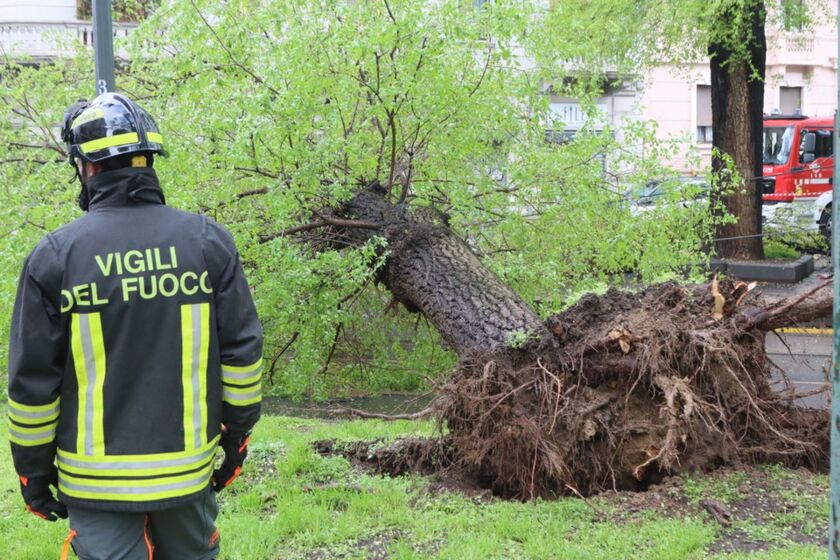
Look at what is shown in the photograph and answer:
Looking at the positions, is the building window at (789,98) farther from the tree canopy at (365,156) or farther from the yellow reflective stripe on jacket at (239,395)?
the yellow reflective stripe on jacket at (239,395)

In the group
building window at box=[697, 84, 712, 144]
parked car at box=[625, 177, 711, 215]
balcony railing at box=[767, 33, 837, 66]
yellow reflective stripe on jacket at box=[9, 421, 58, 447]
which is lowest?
yellow reflective stripe on jacket at box=[9, 421, 58, 447]

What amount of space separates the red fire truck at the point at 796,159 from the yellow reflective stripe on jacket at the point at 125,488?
19.0 meters

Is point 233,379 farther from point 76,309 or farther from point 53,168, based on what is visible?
point 53,168

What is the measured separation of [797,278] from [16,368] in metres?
14.1

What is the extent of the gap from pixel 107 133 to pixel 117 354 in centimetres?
70

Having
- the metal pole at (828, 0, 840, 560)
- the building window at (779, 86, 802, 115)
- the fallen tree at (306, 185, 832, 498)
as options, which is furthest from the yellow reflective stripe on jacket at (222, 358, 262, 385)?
the building window at (779, 86, 802, 115)

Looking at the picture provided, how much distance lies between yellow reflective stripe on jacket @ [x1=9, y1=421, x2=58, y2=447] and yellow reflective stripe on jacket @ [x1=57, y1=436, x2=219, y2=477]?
0.24ft

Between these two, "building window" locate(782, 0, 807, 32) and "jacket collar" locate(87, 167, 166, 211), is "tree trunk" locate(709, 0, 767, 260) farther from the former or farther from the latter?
"jacket collar" locate(87, 167, 166, 211)

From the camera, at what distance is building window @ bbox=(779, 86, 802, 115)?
1417 inches

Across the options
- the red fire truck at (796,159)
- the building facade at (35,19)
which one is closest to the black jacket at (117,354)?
the red fire truck at (796,159)

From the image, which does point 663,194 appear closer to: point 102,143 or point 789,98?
point 102,143

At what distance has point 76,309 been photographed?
2707mm

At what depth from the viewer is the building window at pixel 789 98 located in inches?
1417

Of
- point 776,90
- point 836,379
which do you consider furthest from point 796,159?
point 836,379
